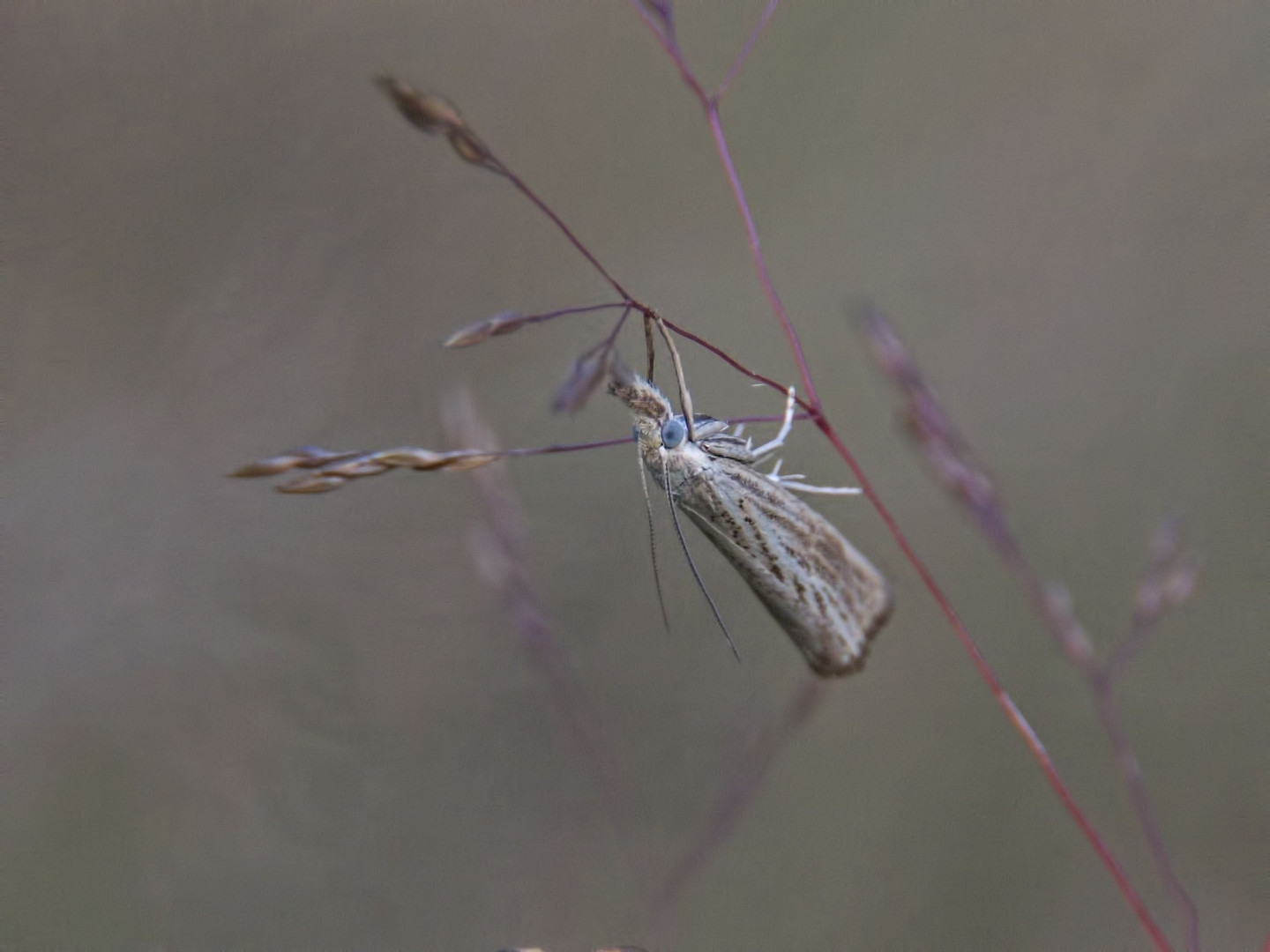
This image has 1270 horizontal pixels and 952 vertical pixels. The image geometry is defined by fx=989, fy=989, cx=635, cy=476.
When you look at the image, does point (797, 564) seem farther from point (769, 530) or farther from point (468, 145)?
point (468, 145)

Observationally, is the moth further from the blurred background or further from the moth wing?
the blurred background

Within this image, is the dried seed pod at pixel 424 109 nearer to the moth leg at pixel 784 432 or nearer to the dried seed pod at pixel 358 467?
the dried seed pod at pixel 358 467

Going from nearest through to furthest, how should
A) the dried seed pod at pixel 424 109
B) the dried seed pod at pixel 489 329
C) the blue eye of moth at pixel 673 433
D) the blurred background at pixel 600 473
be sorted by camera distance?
the dried seed pod at pixel 424 109
the dried seed pod at pixel 489 329
the blue eye of moth at pixel 673 433
the blurred background at pixel 600 473

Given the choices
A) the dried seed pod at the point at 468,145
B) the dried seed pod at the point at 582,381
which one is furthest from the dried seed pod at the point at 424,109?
the dried seed pod at the point at 582,381

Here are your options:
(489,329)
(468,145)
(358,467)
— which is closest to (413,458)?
(358,467)

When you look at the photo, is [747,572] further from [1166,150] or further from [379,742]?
[1166,150]

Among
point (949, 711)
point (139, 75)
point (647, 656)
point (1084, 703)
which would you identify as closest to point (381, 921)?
point (647, 656)
